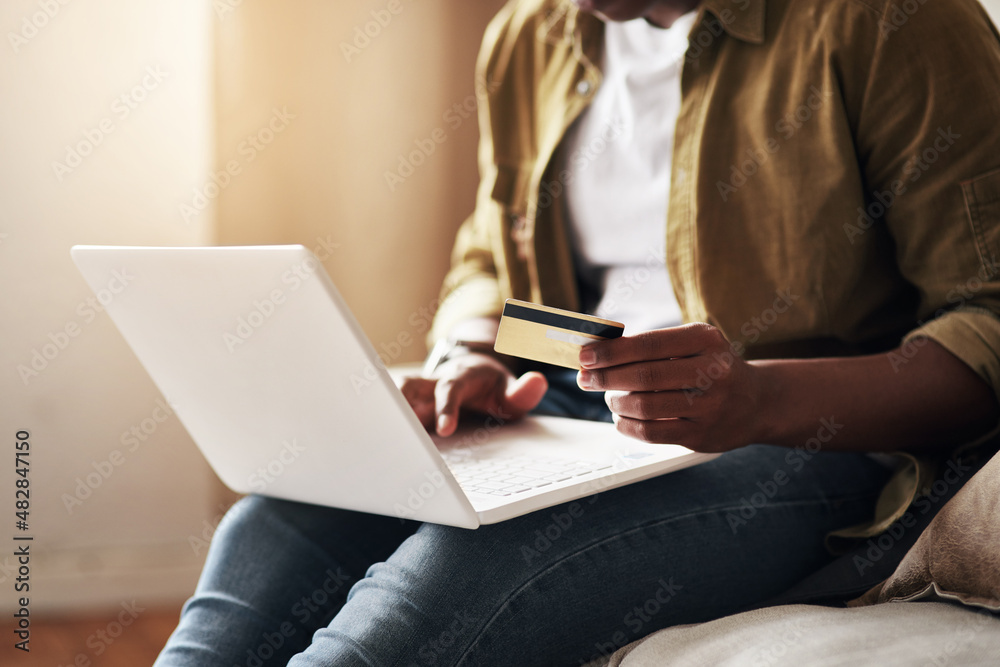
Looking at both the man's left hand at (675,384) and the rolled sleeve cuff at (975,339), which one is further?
the rolled sleeve cuff at (975,339)

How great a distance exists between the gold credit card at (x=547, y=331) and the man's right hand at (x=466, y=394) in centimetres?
23

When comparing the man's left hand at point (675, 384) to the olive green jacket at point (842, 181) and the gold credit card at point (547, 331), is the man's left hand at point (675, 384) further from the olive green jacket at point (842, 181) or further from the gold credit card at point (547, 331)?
the olive green jacket at point (842, 181)

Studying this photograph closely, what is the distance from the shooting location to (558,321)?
21.7 inches

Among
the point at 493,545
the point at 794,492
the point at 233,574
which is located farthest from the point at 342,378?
the point at 794,492

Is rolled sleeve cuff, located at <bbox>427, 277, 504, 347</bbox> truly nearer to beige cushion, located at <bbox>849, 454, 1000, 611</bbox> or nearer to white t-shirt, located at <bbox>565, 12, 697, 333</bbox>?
white t-shirt, located at <bbox>565, 12, 697, 333</bbox>

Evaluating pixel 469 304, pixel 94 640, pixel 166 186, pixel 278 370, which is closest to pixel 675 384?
pixel 278 370

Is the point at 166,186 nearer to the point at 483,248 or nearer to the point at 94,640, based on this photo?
the point at 483,248

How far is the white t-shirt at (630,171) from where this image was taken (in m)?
0.93

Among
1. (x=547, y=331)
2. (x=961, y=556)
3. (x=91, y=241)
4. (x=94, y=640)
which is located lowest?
(x=94, y=640)

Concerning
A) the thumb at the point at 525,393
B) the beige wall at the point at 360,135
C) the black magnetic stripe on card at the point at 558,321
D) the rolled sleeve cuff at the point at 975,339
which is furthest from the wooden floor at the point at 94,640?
the rolled sleeve cuff at the point at 975,339

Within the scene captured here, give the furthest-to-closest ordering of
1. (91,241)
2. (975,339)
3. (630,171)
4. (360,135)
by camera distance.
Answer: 1. (360,135)
2. (91,241)
3. (630,171)
4. (975,339)

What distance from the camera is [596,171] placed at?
0.99m

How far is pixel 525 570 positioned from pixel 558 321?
19 cm

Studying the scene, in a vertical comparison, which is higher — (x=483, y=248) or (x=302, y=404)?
(x=302, y=404)
